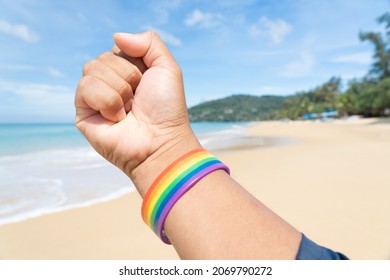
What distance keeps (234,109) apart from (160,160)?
11984cm

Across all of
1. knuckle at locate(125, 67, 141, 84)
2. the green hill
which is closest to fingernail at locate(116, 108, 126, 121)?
knuckle at locate(125, 67, 141, 84)

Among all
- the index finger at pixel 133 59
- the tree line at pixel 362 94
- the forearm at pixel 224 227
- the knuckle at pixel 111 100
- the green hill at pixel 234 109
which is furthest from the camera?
the green hill at pixel 234 109

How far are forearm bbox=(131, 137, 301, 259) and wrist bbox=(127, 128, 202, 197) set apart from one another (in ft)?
0.59

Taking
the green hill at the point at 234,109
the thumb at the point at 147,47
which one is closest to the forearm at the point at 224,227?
the thumb at the point at 147,47

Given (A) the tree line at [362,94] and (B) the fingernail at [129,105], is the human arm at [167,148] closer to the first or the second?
(B) the fingernail at [129,105]

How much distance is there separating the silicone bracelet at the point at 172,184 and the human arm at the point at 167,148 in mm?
22

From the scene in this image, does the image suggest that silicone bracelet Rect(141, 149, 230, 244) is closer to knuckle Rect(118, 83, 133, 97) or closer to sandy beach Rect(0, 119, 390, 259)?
knuckle Rect(118, 83, 133, 97)

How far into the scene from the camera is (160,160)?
106 centimetres

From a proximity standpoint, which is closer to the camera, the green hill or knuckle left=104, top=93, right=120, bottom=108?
knuckle left=104, top=93, right=120, bottom=108

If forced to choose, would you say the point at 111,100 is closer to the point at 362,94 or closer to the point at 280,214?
the point at 280,214

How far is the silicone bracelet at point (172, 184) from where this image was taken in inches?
34.9

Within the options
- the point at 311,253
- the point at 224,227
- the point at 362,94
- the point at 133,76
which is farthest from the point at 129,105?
the point at 362,94

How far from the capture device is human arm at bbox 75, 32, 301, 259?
2.77 feet

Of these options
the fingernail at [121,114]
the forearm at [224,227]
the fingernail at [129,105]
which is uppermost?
the fingernail at [129,105]
